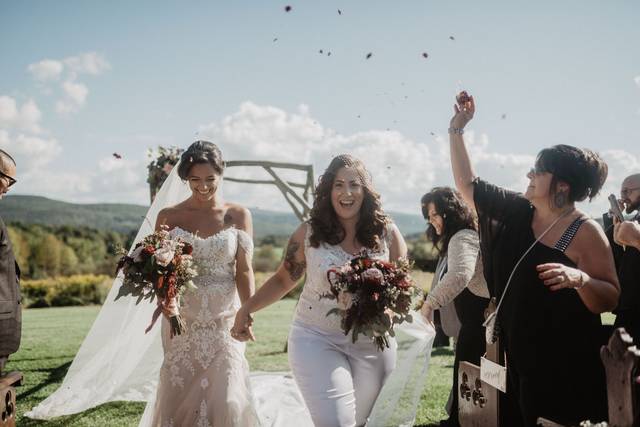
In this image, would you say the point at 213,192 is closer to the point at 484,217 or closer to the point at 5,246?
the point at 5,246

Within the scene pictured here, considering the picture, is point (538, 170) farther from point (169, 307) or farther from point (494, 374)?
point (169, 307)

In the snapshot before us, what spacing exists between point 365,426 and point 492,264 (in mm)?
1500

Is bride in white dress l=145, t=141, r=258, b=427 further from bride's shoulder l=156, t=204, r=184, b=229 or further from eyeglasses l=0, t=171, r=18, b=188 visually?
eyeglasses l=0, t=171, r=18, b=188

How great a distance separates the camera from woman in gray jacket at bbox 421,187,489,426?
4895 mm

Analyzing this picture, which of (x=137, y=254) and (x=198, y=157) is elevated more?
(x=198, y=157)

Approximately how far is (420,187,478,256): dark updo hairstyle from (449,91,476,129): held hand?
1.58 metres

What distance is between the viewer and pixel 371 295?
3932 millimetres

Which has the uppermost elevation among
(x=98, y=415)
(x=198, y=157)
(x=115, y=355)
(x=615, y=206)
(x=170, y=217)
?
(x=198, y=157)

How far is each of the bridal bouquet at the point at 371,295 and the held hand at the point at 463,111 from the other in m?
1.07

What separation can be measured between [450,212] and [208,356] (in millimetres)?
2548

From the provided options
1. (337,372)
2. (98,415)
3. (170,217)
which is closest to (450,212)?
(337,372)

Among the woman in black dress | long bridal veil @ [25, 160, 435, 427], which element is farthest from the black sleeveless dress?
long bridal veil @ [25, 160, 435, 427]

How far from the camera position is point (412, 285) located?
4.12 m

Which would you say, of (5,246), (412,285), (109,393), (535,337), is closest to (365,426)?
(412,285)
